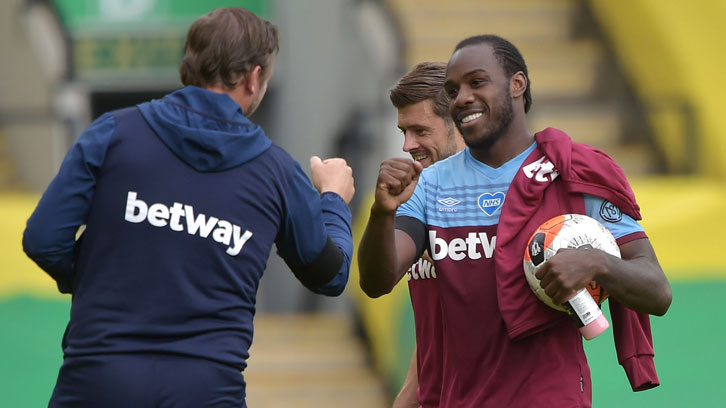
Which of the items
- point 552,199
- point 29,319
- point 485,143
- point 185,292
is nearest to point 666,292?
point 552,199

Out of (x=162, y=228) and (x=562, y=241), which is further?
(x=562, y=241)

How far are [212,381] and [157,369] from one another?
14 cm

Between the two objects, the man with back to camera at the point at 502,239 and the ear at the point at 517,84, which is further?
the ear at the point at 517,84

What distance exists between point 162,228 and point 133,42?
10072mm

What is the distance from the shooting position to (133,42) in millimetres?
12531

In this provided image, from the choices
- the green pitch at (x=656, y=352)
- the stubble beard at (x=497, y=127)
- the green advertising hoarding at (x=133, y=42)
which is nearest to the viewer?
the stubble beard at (x=497, y=127)

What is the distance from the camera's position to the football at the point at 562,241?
299cm

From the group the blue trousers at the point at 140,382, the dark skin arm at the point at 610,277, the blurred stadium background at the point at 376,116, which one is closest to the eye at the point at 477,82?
the dark skin arm at the point at 610,277

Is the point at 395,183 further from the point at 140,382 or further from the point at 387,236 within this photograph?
the point at 140,382

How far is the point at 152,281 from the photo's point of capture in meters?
2.84

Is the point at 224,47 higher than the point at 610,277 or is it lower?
higher

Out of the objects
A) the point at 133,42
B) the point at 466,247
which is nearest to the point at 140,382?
the point at 466,247

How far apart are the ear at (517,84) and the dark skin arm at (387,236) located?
45 cm

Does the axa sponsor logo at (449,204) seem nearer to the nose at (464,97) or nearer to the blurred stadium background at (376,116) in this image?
the nose at (464,97)
